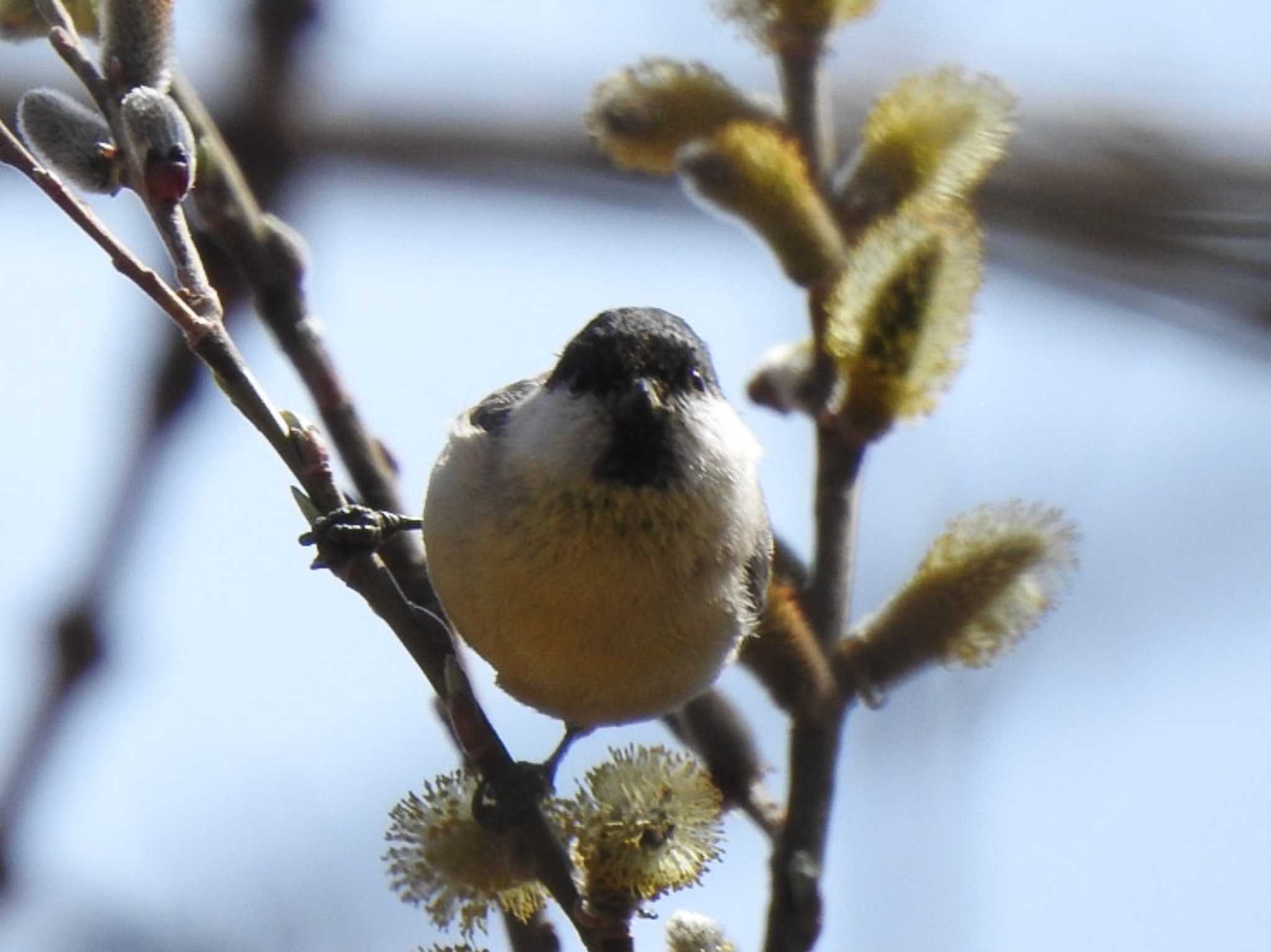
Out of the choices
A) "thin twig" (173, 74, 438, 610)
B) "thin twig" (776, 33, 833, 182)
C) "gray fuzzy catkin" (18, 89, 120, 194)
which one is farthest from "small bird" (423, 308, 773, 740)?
"gray fuzzy catkin" (18, 89, 120, 194)

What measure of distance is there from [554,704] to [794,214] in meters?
0.73

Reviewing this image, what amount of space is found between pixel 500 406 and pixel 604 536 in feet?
1.11

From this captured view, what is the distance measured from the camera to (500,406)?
2.50 meters

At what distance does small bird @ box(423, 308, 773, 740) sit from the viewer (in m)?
2.22

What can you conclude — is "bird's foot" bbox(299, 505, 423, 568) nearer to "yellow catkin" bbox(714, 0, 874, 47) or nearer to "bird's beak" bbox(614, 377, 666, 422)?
"bird's beak" bbox(614, 377, 666, 422)

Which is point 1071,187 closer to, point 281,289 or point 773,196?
point 773,196

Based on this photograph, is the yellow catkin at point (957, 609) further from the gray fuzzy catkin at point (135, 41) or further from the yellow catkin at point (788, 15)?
the gray fuzzy catkin at point (135, 41)

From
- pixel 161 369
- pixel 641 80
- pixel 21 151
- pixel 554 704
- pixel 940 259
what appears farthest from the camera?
pixel 161 369

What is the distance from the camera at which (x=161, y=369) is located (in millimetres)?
2518

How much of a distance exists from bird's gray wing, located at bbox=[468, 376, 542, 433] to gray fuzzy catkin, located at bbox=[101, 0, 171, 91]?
82 cm

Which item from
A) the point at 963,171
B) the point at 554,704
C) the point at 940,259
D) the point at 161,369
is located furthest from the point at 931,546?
the point at 161,369

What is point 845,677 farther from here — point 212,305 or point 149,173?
point 149,173

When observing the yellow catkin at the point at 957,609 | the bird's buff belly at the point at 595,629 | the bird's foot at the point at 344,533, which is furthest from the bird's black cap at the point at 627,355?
the yellow catkin at the point at 957,609

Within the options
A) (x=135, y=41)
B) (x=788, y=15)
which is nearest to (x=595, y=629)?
(x=788, y=15)
